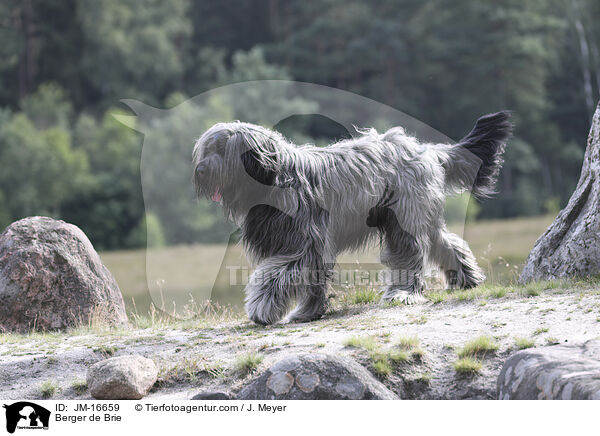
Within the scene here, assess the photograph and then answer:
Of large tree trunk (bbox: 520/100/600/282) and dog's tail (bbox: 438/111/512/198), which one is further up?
dog's tail (bbox: 438/111/512/198)

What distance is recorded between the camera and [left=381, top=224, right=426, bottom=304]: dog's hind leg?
7.27 meters

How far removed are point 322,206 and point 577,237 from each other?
8.87ft

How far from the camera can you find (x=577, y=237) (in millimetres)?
7316

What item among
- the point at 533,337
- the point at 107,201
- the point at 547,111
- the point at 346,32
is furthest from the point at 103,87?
the point at 533,337

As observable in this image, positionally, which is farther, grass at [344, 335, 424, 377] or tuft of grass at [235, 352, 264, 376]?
tuft of grass at [235, 352, 264, 376]

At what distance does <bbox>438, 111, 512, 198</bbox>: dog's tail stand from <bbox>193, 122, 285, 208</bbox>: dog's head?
7.73 ft

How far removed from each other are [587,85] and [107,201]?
2707 centimetres

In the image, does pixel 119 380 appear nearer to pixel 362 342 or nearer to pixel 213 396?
pixel 213 396

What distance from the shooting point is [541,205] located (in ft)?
121

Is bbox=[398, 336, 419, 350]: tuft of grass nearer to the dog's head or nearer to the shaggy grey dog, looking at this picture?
the shaggy grey dog

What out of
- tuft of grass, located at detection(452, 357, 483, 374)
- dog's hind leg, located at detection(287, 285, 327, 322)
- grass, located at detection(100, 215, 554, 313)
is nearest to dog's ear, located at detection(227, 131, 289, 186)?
dog's hind leg, located at detection(287, 285, 327, 322)

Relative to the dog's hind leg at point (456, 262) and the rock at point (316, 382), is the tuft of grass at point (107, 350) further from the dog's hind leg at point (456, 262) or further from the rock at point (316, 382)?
the dog's hind leg at point (456, 262)

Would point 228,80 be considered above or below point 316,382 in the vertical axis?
above
